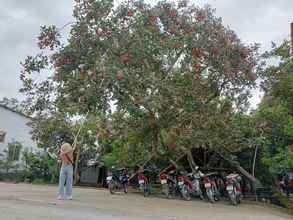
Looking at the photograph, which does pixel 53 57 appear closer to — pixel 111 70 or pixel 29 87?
pixel 29 87

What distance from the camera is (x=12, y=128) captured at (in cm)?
2680

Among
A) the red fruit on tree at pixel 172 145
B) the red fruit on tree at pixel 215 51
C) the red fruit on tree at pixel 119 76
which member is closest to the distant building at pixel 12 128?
the red fruit on tree at pixel 172 145

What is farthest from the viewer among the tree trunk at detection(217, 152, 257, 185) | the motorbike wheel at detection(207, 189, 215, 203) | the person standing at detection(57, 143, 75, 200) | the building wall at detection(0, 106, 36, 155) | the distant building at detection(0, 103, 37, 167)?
the building wall at detection(0, 106, 36, 155)

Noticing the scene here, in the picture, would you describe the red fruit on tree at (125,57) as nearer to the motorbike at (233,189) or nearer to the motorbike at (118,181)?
the motorbike at (233,189)

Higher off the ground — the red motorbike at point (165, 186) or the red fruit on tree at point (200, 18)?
the red fruit on tree at point (200, 18)

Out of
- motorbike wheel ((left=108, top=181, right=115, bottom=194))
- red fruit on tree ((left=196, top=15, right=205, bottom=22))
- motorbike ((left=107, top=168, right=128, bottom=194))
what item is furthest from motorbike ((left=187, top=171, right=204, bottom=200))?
red fruit on tree ((left=196, top=15, right=205, bottom=22))

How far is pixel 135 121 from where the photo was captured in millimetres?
12734

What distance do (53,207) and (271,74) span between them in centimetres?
945

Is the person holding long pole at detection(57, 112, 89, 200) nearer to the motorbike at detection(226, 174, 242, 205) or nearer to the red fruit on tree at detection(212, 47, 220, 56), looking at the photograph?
the red fruit on tree at detection(212, 47, 220, 56)

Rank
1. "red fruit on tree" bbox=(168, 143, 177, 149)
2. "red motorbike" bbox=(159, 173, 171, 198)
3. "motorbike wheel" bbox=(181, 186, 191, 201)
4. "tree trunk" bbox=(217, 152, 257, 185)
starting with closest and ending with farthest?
"red fruit on tree" bbox=(168, 143, 177, 149) → "motorbike wheel" bbox=(181, 186, 191, 201) → "red motorbike" bbox=(159, 173, 171, 198) → "tree trunk" bbox=(217, 152, 257, 185)

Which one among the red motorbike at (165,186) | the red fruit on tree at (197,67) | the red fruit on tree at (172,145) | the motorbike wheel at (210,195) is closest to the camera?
the red fruit on tree at (197,67)

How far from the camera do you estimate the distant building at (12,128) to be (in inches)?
1019

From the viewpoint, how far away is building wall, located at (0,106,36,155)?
1030 inches

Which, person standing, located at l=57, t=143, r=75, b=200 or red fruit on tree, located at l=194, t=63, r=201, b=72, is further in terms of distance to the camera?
red fruit on tree, located at l=194, t=63, r=201, b=72
